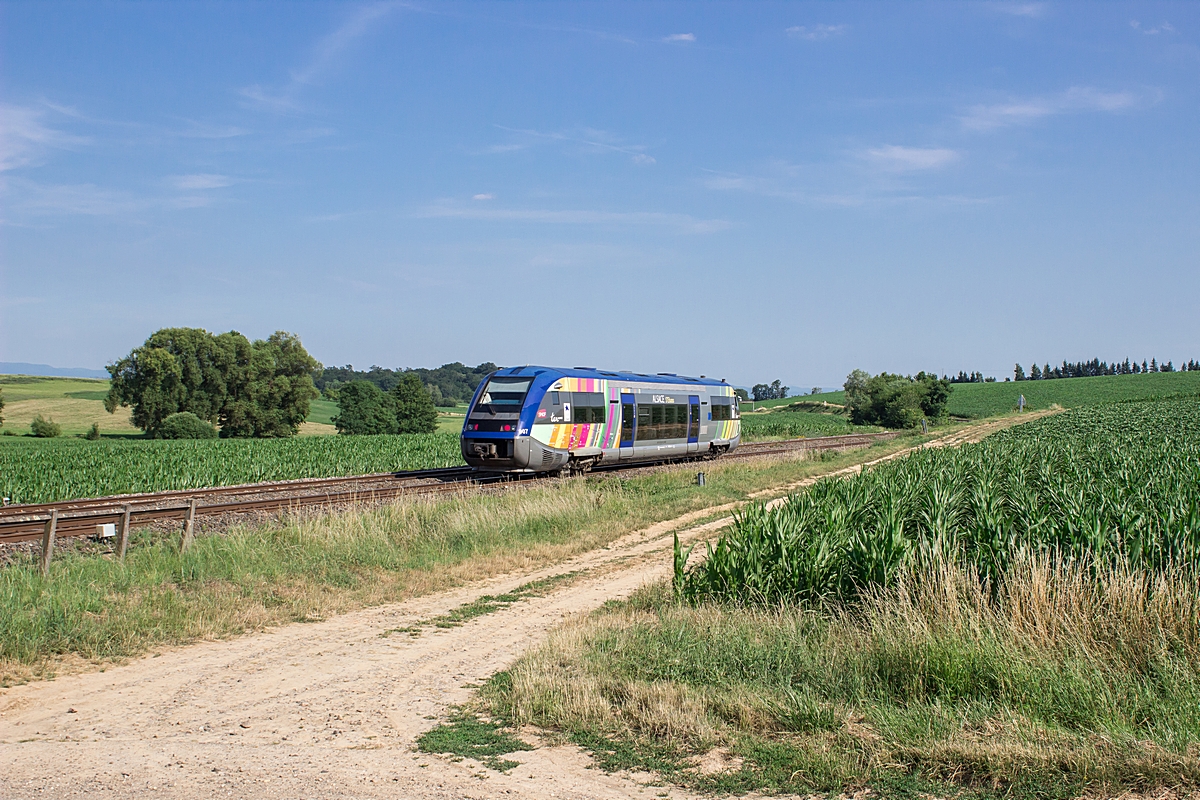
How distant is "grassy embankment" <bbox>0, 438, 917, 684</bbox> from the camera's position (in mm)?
9039

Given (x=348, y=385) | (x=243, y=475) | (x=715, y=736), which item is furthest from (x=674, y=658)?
(x=348, y=385)

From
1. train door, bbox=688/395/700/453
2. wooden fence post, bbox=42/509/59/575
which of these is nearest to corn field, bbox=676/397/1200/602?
wooden fence post, bbox=42/509/59/575

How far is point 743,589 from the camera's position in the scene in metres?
9.95

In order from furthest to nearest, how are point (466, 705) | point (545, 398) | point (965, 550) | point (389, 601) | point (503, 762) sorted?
point (545, 398) < point (389, 601) < point (965, 550) < point (466, 705) < point (503, 762)

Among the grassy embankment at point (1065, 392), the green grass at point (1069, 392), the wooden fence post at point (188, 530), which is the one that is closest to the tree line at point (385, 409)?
the wooden fence post at point (188, 530)

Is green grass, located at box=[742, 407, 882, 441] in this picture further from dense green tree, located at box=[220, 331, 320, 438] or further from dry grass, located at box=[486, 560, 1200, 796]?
dry grass, located at box=[486, 560, 1200, 796]

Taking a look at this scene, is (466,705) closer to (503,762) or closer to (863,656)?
(503,762)

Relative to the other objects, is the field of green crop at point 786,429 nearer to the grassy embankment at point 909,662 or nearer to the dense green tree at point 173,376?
the dense green tree at point 173,376

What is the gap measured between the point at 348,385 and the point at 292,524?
61734mm

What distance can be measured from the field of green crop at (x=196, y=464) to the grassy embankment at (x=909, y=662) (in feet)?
67.9

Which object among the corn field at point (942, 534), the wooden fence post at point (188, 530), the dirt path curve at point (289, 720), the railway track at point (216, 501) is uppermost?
the corn field at point (942, 534)

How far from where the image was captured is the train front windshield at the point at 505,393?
24.4m

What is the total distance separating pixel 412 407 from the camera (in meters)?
75.4

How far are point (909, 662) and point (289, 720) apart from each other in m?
4.99
